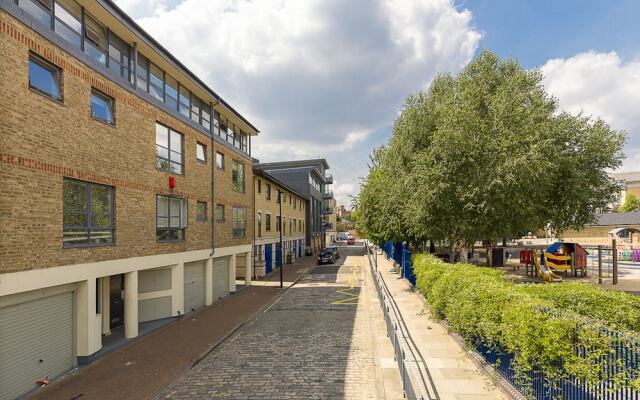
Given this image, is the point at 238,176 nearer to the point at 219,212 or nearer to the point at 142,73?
the point at 219,212

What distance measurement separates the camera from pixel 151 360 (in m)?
9.58

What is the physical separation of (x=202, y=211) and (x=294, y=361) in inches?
379

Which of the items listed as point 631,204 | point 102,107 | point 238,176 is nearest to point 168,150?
point 102,107

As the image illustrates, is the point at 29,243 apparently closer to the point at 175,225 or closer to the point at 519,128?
the point at 175,225

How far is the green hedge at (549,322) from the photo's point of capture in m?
5.05

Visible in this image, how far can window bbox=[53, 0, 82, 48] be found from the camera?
9055mm

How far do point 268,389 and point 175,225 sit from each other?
28.4ft

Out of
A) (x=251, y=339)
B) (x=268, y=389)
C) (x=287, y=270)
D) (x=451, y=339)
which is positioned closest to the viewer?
(x=268, y=389)

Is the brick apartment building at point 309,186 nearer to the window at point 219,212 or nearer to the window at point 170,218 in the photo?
the window at point 219,212

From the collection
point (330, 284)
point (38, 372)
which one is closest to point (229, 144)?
point (330, 284)

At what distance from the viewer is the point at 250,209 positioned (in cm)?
2239

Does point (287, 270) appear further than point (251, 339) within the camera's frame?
Yes

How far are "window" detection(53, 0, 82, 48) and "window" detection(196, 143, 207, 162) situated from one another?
6.92 m

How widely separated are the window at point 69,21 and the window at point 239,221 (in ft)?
38.4
